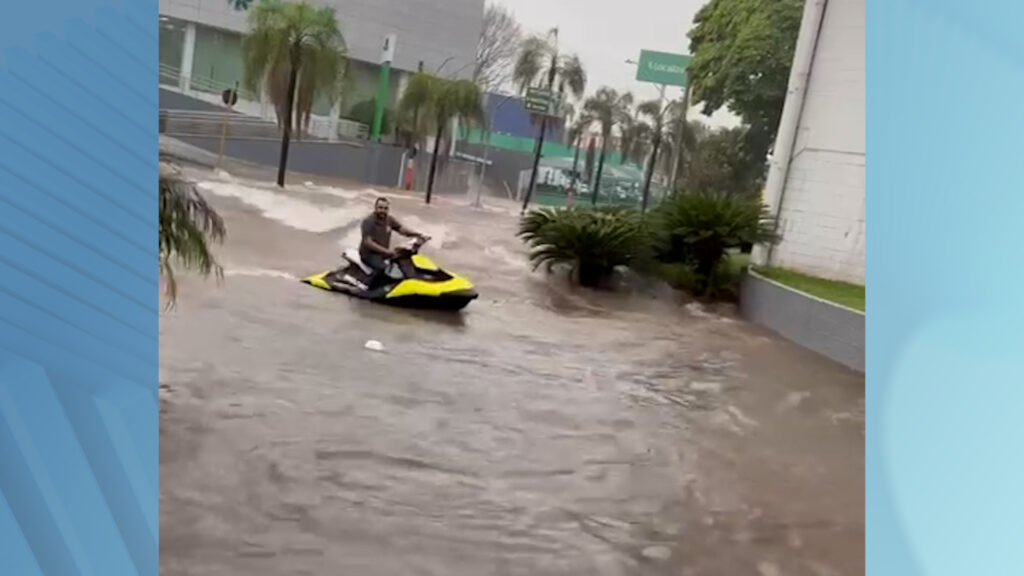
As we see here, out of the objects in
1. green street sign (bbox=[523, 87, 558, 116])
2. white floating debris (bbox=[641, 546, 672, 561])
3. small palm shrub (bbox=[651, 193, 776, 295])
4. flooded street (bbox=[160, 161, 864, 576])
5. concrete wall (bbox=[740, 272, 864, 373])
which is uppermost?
green street sign (bbox=[523, 87, 558, 116])

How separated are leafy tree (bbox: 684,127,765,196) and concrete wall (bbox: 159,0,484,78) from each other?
36cm

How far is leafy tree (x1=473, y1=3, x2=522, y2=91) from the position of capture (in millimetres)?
1361

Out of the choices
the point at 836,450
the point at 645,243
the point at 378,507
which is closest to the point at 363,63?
the point at 645,243

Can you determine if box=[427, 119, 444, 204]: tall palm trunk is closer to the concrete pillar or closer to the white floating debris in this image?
the concrete pillar

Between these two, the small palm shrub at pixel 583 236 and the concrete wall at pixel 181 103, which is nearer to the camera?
the concrete wall at pixel 181 103

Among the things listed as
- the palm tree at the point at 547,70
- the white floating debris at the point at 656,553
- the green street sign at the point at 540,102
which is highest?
the palm tree at the point at 547,70

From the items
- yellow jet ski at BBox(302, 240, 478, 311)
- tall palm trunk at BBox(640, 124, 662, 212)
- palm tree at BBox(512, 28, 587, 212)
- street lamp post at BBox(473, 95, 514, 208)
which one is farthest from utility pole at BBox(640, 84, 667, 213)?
yellow jet ski at BBox(302, 240, 478, 311)

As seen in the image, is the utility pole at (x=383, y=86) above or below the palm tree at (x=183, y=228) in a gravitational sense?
above

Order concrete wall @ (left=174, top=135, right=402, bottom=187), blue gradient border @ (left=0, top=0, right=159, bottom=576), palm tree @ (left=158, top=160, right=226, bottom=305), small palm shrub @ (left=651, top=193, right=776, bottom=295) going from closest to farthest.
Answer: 1. blue gradient border @ (left=0, top=0, right=159, bottom=576)
2. palm tree @ (left=158, top=160, right=226, bottom=305)
3. concrete wall @ (left=174, top=135, right=402, bottom=187)
4. small palm shrub @ (left=651, top=193, right=776, bottom=295)

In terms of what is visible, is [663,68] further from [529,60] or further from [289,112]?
[289,112]

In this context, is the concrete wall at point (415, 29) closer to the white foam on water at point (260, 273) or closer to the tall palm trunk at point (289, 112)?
the tall palm trunk at point (289, 112)

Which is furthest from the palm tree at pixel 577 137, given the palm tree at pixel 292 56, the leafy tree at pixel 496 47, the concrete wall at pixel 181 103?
the concrete wall at pixel 181 103

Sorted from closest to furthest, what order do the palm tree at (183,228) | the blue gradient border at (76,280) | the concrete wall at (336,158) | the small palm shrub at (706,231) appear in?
the blue gradient border at (76,280)
the palm tree at (183,228)
the concrete wall at (336,158)
the small palm shrub at (706,231)

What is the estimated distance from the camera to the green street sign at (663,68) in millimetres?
1389
